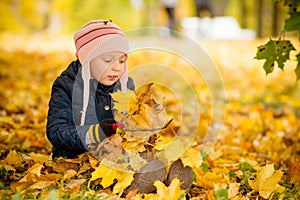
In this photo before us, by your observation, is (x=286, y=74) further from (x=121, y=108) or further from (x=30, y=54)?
(x=121, y=108)

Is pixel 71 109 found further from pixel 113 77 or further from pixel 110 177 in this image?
pixel 110 177

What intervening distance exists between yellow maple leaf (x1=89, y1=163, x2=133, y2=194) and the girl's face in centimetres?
46

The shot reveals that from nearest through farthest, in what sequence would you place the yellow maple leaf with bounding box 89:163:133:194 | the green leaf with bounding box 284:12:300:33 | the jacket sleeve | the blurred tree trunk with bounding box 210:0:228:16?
1. the yellow maple leaf with bounding box 89:163:133:194
2. the jacket sleeve
3. the green leaf with bounding box 284:12:300:33
4. the blurred tree trunk with bounding box 210:0:228:16

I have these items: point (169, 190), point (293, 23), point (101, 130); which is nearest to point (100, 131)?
point (101, 130)

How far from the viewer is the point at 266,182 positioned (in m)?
2.59

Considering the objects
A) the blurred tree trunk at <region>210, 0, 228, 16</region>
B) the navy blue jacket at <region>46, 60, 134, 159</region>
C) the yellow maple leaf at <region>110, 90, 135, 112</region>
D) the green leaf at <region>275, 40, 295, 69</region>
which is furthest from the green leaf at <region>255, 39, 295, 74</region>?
the blurred tree trunk at <region>210, 0, 228, 16</region>

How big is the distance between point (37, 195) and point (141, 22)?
27041mm

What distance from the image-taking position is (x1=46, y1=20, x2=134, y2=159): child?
8.27 feet

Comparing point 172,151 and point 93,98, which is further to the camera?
point 93,98

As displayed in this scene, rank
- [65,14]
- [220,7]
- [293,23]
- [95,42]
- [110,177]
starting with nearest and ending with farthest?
[110,177] → [95,42] → [293,23] → [65,14] → [220,7]

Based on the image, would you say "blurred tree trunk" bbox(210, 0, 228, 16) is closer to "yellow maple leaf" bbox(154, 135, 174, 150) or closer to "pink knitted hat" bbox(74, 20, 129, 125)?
"pink knitted hat" bbox(74, 20, 129, 125)

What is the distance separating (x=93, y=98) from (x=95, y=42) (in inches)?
11.6

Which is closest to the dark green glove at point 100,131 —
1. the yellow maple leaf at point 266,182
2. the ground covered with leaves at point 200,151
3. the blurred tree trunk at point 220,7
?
the ground covered with leaves at point 200,151

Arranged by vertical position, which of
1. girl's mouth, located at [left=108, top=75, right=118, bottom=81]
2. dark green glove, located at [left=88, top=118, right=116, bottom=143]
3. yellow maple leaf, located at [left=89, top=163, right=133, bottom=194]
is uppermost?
girl's mouth, located at [left=108, top=75, right=118, bottom=81]
